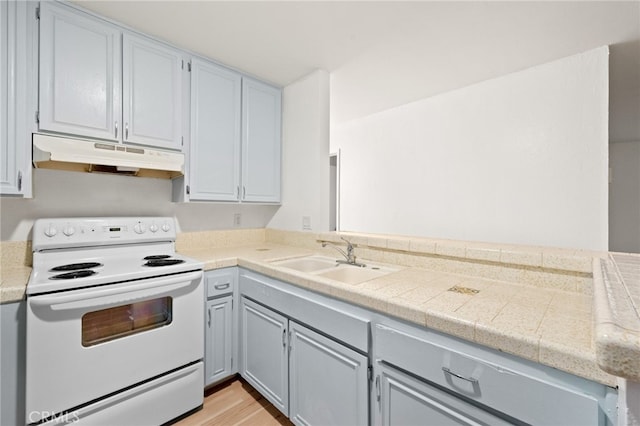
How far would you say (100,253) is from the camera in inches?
66.8

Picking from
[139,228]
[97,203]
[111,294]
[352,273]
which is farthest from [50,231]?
[352,273]

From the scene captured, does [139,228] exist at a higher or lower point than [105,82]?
lower

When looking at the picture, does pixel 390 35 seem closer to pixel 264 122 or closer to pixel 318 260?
pixel 264 122

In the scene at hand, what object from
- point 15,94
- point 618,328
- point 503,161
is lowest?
point 618,328

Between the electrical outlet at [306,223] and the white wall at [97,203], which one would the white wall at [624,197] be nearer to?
the electrical outlet at [306,223]

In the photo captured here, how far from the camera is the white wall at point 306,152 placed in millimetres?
2221

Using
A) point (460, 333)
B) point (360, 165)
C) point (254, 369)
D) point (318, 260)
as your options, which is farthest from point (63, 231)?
point (360, 165)

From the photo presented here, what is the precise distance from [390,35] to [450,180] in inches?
56.0

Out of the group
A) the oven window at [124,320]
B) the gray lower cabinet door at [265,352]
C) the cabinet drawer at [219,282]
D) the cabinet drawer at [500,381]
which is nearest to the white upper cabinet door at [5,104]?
the oven window at [124,320]

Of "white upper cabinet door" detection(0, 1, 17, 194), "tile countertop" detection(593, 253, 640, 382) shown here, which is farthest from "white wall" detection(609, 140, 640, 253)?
"white upper cabinet door" detection(0, 1, 17, 194)

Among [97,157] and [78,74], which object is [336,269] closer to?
[97,157]

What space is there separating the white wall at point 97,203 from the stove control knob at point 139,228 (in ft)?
0.53

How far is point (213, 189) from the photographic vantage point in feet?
6.82

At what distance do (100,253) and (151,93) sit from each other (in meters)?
1.08
